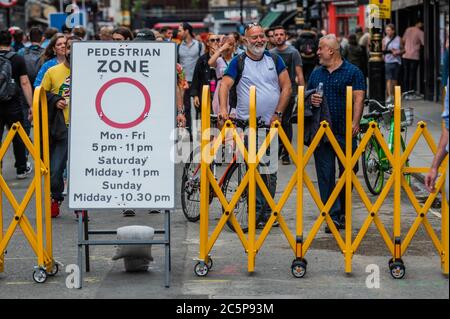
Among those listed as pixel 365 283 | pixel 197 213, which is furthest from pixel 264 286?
pixel 197 213

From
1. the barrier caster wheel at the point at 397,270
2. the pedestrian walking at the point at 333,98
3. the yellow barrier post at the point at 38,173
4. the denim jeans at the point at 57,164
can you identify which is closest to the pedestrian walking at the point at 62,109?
the denim jeans at the point at 57,164

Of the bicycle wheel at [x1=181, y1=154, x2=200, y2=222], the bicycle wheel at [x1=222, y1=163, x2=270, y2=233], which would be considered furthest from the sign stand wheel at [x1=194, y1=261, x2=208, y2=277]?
the bicycle wheel at [x1=181, y1=154, x2=200, y2=222]

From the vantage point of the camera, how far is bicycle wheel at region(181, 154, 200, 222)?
11.9 meters

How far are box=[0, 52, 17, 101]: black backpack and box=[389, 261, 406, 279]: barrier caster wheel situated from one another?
22.8 feet

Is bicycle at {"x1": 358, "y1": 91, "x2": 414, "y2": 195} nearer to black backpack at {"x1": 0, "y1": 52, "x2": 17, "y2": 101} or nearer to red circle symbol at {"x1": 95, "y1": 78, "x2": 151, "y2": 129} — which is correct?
black backpack at {"x1": 0, "y1": 52, "x2": 17, "y2": 101}

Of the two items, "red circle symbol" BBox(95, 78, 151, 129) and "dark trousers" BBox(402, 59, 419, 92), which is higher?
"red circle symbol" BBox(95, 78, 151, 129)

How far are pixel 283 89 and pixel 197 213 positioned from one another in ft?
5.46

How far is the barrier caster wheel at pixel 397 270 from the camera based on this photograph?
28.7ft

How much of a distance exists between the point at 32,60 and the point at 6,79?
133 inches

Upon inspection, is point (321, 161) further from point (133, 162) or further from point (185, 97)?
point (185, 97)

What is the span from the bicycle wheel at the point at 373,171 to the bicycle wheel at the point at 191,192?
2.50 metres

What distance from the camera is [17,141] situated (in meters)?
15.8

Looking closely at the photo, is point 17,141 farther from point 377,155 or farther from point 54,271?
point 54,271

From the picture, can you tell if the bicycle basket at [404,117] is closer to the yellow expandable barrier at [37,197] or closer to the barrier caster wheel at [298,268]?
the barrier caster wheel at [298,268]
